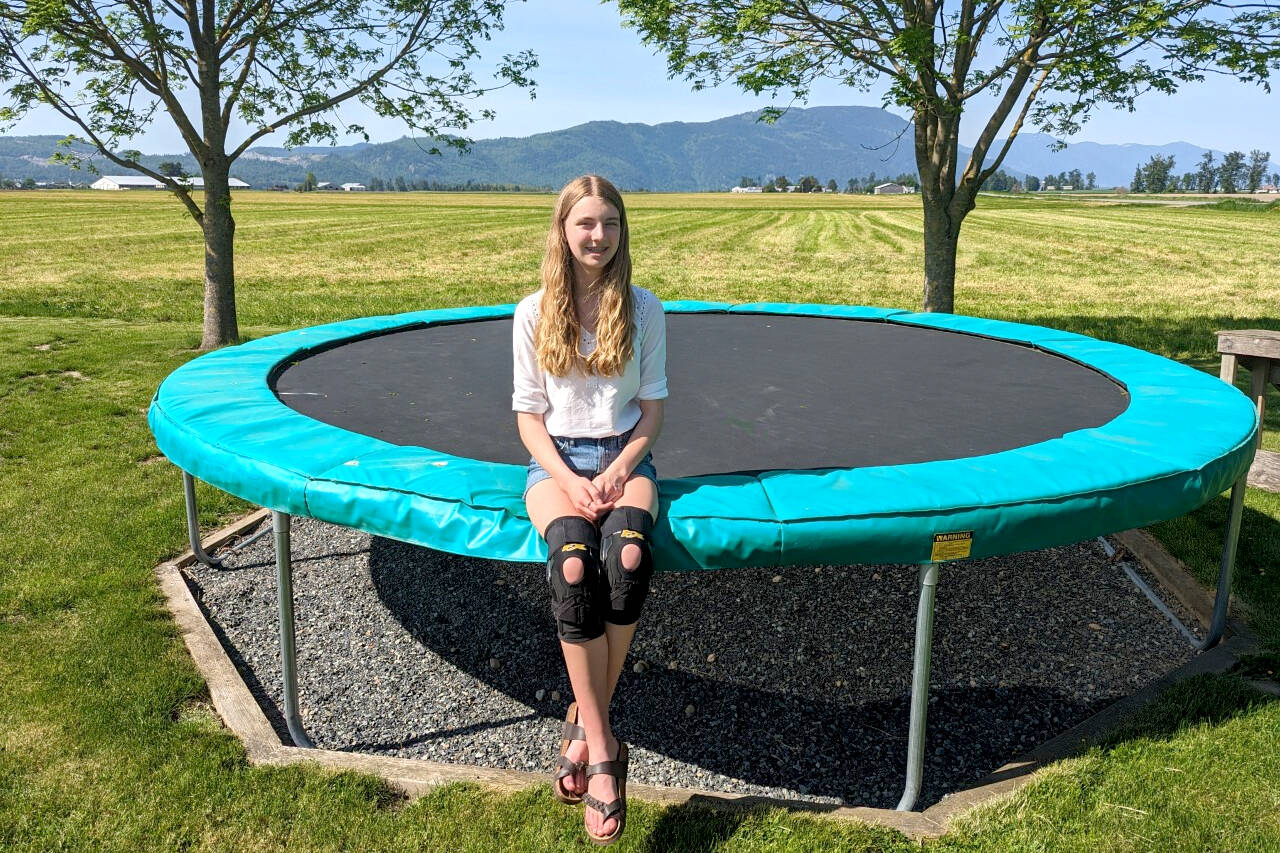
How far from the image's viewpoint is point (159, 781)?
1763 millimetres

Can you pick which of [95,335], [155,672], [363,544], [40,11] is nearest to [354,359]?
[363,544]

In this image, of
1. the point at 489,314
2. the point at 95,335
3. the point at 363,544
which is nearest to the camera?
the point at 363,544

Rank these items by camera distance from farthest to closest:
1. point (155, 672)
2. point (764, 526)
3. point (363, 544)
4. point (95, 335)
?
1. point (95, 335)
2. point (363, 544)
3. point (155, 672)
4. point (764, 526)

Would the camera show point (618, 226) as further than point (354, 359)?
No

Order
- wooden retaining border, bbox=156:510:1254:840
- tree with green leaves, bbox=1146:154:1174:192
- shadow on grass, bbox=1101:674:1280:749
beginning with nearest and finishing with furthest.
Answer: wooden retaining border, bbox=156:510:1254:840, shadow on grass, bbox=1101:674:1280:749, tree with green leaves, bbox=1146:154:1174:192

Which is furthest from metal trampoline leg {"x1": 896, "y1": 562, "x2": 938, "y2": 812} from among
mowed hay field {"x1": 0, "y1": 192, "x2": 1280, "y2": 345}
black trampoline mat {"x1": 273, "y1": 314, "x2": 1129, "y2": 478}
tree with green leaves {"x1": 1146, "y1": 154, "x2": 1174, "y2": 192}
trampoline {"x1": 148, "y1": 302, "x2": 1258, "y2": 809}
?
tree with green leaves {"x1": 1146, "y1": 154, "x2": 1174, "y2": 192}

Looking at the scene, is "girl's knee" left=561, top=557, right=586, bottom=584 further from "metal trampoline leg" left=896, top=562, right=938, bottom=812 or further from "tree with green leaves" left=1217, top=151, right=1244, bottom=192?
"tree with green leaves" left=1217, top=151, right=1244, bottom=192

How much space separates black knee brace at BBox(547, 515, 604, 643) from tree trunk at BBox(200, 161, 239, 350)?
5.04 meters

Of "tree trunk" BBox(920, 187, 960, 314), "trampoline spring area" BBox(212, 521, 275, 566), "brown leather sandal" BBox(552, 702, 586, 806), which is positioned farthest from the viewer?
"tree trunk" BBox(920, 187, 960, 314)

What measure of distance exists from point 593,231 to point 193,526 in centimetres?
186

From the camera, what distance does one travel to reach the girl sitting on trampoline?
59.6 inches

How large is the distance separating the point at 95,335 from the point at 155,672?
5.36 metres

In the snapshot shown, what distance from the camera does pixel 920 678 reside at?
170 centimetres

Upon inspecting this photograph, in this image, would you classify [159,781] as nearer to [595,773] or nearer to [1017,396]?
[595,773]
